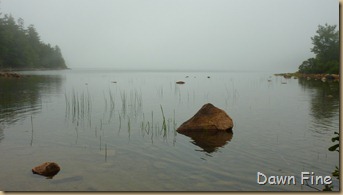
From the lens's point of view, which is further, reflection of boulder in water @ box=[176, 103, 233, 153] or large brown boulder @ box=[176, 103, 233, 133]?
large brown boulder @ box=[176, 103, 233, 133]

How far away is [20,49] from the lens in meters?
105

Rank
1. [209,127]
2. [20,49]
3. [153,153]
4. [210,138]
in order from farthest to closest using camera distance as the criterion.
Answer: [20,49], [209,127], [210,138], [153,153]

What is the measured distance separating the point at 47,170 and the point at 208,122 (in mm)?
8513

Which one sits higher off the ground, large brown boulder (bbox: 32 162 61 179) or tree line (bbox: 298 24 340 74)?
tree line (bbox: 298 24 340 74)

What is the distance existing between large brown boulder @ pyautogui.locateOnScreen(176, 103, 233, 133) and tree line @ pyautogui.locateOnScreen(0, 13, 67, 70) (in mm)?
92831

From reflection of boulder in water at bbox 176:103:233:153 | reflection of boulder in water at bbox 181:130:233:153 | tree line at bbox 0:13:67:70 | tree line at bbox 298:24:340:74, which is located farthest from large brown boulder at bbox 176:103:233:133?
tree line at bbox 0:13:67:70

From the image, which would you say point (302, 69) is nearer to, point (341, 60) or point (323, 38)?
point (323, 38)

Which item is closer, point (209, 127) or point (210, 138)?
point (210, 138)

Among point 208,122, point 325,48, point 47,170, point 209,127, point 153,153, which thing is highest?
point 325,48

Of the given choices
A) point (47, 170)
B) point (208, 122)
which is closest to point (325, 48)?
point (208, 122)

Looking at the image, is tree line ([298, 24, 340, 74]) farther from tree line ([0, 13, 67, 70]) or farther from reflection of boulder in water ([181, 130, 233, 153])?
tree line ([0, 13, 67, 70])

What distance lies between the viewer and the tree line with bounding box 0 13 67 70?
320 ft

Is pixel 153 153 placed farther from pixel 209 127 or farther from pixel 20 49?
pixel 20 49

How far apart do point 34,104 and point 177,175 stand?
64.2ft
